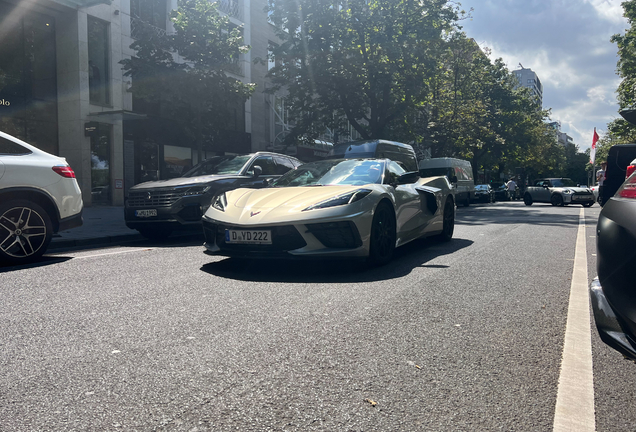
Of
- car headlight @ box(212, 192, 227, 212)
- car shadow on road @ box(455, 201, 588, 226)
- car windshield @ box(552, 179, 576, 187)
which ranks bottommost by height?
car shadow on road @ box(455, 201, 588, 226)

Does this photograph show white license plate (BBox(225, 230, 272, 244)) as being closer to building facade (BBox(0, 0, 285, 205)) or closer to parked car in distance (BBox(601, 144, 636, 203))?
parked car in distance (BBox(601, 144, 636, 203))

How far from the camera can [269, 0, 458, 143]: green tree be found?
22688mm

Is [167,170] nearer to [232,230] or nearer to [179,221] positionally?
[179,221]

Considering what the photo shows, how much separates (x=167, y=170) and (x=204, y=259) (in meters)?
18.0

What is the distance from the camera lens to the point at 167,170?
2377 centimetres

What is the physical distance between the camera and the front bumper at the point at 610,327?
6.59ft

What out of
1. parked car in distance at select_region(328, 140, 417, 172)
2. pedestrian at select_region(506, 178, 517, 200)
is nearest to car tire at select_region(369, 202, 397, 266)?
parked car in distance at select_region(328, 140, 417, 172)

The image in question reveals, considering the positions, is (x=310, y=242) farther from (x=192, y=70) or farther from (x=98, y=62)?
(x=98, y=62)

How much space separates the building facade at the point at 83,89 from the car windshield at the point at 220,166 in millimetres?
6144

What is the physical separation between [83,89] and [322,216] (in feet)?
53.5

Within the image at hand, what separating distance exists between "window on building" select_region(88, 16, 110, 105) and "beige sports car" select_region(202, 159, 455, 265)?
1501 centimetres

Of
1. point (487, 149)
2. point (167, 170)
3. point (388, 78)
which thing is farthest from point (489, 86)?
point (167, 170)

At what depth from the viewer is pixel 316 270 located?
19.0 feet

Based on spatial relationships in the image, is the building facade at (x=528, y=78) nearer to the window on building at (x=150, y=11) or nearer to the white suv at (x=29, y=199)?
the window on building at (x=150, y=11)
